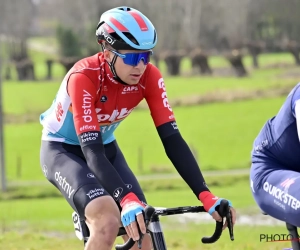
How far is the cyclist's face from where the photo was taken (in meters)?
4.83

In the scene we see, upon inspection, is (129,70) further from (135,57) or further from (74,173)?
(74,173)

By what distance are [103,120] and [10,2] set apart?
5701cm

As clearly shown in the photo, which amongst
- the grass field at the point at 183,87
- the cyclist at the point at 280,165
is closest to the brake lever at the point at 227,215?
the cyclist at the point at 280,165

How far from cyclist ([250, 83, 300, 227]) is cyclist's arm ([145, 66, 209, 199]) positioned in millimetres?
593

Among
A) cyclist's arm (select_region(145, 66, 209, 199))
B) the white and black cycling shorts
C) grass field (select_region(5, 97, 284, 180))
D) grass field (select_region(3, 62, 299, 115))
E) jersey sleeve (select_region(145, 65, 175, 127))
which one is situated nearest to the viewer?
the white and black cycling shorts

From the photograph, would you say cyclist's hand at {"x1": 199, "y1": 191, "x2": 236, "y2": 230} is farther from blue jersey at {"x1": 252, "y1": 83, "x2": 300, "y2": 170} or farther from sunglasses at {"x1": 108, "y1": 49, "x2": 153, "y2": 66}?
sunglasses at {"x1": 108, "y1": 49, "x2": 153, "y2": 66}

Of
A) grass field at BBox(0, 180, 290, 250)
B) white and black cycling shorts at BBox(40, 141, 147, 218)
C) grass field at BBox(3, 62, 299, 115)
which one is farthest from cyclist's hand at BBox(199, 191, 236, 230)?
grass field at BBox(3, 62, 299, 115)

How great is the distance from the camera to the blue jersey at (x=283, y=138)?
4.98m

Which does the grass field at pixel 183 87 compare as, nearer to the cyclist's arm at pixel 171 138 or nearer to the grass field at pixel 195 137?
the grass field at pixel 195 137

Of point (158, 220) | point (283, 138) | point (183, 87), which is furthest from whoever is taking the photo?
point (183, 87)

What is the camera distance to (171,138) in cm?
505

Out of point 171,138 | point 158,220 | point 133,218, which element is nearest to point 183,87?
point 171,138

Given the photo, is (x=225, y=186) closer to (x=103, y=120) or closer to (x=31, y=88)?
(x=103, y=120)

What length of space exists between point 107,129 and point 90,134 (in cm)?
73
